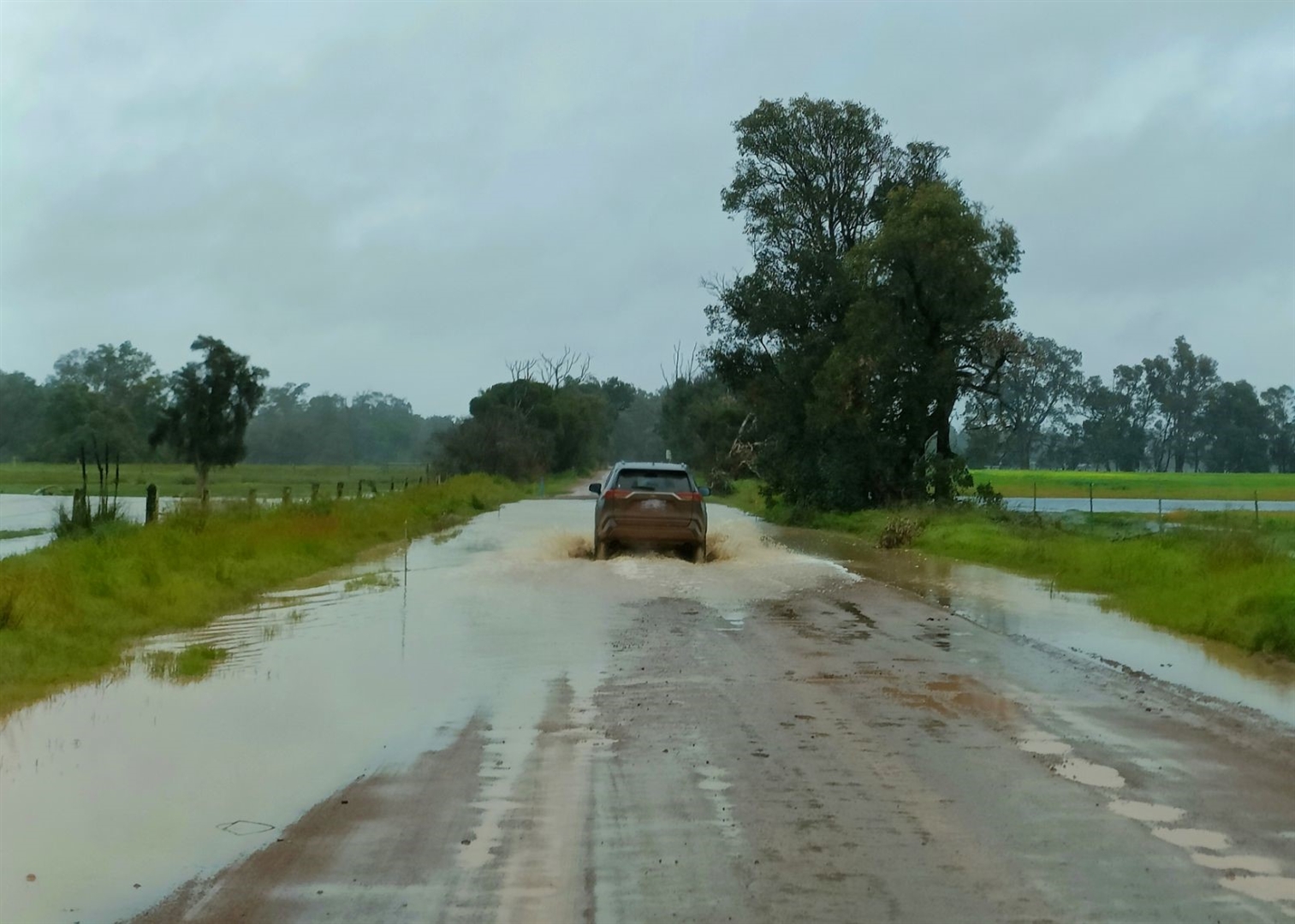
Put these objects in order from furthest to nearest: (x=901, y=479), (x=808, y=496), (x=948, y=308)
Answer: (x=808, y=496)
(x=901, y=479)
(x=948, y=308)

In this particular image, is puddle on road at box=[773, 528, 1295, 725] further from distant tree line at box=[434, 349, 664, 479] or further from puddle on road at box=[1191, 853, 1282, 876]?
distant tree line at box=[434, 349, 664, 479]

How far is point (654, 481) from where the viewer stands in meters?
24.0

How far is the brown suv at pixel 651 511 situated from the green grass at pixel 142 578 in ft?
16.9

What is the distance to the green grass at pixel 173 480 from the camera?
65438mm

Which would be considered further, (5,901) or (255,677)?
(255,677)

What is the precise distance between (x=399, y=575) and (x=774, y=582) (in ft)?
19.6


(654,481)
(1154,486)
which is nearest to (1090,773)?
(654,481)

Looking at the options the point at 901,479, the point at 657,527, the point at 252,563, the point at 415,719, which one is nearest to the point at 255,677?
the point at 415,719

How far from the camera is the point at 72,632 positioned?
13766 millimetres

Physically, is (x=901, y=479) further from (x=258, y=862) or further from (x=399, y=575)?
(x=258, y=862)

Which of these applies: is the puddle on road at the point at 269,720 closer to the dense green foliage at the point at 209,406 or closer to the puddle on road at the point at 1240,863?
the puddle on road at the point at 1240,863

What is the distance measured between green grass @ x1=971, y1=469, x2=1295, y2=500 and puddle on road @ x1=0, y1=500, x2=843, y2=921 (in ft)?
166

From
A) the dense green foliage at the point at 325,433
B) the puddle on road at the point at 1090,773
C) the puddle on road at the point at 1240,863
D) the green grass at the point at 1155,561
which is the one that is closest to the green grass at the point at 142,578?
the puddle on road at the point at 1090,773

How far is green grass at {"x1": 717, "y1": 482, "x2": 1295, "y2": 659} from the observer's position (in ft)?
48.1
